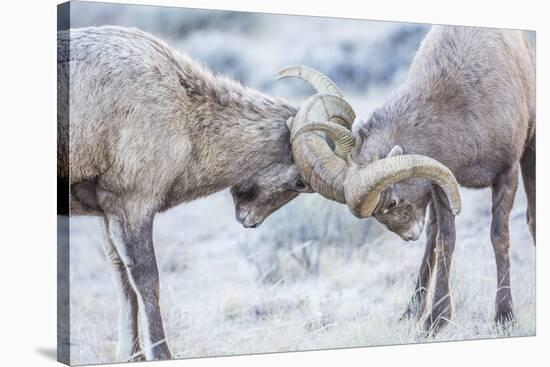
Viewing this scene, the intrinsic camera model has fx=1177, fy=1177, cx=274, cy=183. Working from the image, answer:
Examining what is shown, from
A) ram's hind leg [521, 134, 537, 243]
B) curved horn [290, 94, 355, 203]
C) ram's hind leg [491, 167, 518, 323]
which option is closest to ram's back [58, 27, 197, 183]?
curved horn [290, 94, 355, 203]

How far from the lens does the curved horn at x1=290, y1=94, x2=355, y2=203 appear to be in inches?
316

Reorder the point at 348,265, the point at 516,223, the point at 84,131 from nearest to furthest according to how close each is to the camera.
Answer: the point at 84,131
the point at 348,265
the point at 516,223

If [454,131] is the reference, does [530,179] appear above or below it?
below

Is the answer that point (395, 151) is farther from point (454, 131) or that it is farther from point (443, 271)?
point (443, 271)

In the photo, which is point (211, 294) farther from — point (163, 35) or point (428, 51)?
point (428, 51)

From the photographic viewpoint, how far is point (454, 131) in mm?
8570

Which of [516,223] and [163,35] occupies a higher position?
[163,35]

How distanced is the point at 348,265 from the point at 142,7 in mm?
2388

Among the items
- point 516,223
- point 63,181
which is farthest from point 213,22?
point 516,223

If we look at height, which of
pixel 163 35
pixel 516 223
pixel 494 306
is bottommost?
pixel 494 306

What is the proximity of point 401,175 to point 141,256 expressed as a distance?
181 centimetres

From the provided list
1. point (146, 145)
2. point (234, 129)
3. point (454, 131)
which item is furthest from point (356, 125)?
point (146, 145)

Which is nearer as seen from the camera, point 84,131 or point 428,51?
point 84,131

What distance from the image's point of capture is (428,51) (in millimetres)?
8750
